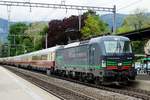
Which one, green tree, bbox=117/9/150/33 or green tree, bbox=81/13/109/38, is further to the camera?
green tree, bbox=117/9/150/33

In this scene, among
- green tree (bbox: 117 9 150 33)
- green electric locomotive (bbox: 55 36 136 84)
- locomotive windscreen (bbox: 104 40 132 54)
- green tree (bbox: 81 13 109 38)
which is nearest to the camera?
green electric locomotive (bbox: 55 36 136 84)

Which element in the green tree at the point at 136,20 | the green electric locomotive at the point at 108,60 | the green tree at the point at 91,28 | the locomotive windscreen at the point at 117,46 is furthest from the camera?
the green tree at the point at 136,20

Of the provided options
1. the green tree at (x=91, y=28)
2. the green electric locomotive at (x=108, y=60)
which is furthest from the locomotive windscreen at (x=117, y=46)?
the green tree at (x=91, y=28)

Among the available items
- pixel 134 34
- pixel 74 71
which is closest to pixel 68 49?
pixel 74 71

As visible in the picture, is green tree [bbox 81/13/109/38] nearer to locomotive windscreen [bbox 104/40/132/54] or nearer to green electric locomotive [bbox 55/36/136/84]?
green electric locomotive [bbox 55/36/136/84]

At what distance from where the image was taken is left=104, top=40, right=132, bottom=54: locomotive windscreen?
92.9 feet

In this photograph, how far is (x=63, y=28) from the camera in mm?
88500

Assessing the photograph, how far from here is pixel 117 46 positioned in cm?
2859

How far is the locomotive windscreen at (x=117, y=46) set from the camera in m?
28.3

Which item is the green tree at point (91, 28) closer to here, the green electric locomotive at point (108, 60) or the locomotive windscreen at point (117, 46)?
the green electric locomotive at point (108, 60)

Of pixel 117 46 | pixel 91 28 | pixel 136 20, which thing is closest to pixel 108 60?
pixel 117 46

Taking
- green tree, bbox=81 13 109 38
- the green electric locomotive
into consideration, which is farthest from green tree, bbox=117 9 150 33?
the green electric locomotive

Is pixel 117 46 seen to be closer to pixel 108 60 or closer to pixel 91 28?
pixel 108 60

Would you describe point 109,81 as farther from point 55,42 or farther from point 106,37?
point 55,42
